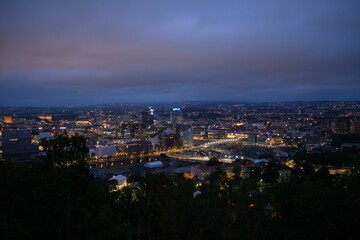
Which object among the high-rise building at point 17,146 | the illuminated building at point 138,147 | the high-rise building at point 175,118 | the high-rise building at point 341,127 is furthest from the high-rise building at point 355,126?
the high-rise building at point 17,146

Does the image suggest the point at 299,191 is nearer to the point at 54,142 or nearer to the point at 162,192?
the point at 162,192

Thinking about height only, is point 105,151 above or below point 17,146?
below

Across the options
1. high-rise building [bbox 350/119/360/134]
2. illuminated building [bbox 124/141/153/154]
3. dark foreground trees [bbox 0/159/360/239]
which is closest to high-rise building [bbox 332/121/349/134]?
high-rise building [bbox 350/119/360/134]

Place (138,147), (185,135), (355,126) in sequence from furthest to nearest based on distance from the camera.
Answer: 1. (355,126)
2. (185,135)
3. (138,147)

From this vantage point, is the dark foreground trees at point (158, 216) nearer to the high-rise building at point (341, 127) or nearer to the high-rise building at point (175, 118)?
the high-rise building at point (341, 127)

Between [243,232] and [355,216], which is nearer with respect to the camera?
[243,232]

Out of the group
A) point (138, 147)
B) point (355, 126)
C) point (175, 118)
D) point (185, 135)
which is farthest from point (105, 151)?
point (175, 118)

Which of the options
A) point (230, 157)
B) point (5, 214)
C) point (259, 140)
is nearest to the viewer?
point (5, 214)

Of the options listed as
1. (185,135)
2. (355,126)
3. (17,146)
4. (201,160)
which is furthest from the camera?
(355,126)

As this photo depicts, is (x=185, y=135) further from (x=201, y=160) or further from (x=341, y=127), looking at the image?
(x=341, y=127)

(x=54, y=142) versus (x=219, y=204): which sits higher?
(x=54, y=142)

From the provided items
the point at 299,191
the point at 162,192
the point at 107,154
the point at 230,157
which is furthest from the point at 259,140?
the point at 162,192
